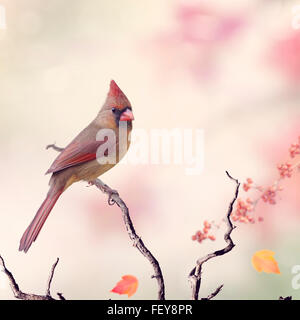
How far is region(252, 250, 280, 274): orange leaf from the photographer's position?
1.90 meters

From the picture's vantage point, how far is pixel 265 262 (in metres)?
1.92

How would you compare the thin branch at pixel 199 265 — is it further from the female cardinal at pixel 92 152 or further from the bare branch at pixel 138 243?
the female cardinal at pixel 92 152

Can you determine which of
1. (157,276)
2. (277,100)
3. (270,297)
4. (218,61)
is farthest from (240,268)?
(218,61)

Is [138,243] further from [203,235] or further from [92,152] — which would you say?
[92,152]

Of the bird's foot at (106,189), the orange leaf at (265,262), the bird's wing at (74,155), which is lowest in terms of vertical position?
the orange leaf at (265,262)

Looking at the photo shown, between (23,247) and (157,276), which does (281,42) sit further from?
(23,247)

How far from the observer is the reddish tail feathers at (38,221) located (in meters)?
1.82

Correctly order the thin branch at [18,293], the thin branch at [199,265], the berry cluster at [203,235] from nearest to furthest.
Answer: the thin branch at [199,265]
the thin branch at [18,293]
the berry cluster at [203,235]

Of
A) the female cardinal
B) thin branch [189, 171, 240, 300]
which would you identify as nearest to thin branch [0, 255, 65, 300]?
the female cardinal

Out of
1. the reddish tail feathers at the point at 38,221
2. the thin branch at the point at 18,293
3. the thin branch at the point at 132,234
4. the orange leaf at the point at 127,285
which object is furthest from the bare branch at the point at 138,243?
the thin branch at the point at 18,293

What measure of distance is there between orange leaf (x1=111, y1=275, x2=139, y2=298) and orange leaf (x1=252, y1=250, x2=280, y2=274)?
48cm
